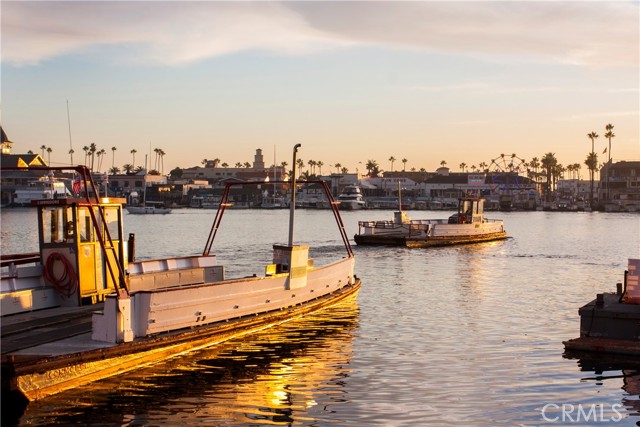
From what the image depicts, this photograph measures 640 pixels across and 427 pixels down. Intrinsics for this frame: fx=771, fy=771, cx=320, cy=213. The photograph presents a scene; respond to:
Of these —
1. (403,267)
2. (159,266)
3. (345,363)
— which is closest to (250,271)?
(403,267)

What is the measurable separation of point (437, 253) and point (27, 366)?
5169 centimetres

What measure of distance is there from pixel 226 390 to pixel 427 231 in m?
54.0

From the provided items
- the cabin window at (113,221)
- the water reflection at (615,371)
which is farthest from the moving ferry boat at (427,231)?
the cabin window at (113,221)

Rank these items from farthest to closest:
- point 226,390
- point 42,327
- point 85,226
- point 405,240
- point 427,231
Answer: point 427,231 → point 405,240 → point 85,226 → point 42,327 → point 226,390

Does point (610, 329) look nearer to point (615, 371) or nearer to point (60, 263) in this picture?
point (615, 371)

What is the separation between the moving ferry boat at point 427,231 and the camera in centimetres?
7019

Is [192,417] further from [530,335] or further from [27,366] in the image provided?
[530,335]

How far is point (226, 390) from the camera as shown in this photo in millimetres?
18891

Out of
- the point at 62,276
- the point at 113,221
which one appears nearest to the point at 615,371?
the point at 113,221

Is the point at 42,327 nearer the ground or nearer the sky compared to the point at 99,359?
nearer the sky

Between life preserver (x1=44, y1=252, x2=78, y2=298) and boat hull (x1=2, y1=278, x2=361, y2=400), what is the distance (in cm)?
361

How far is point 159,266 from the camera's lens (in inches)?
1037

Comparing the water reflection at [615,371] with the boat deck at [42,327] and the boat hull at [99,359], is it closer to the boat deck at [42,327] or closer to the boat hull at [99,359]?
the boat hull at [99,359]

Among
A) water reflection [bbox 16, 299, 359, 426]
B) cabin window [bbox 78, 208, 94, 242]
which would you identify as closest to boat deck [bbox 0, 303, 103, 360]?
water reflection [bbox 16, 299, 359, 426]
